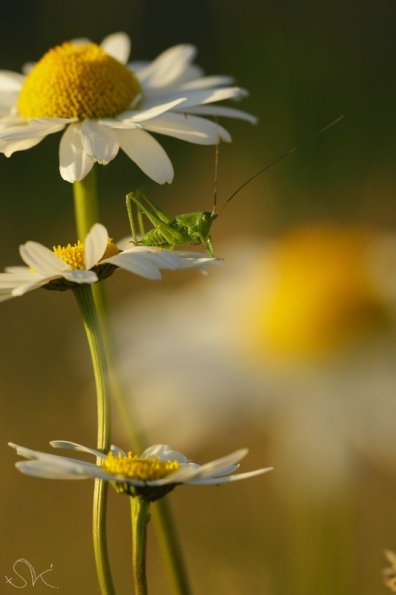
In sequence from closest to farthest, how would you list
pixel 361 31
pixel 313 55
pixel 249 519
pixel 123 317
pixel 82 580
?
pixel 123 317 → pixel 82 580 → pixel 249 519 → pixel 313 55 → pixel 361 31

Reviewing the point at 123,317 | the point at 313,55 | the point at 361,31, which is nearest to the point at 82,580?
the point at 123,317

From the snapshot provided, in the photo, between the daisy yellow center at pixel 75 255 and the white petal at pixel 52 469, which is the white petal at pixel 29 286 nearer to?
the daisy yellow center at pixel 75 255

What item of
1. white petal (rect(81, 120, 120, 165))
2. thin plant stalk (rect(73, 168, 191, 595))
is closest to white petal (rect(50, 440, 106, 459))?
thin plant stalk (rect(73, 168, 191, 595))

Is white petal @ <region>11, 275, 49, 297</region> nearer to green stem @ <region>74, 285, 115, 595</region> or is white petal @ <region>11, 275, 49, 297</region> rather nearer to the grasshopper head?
green stem @ <region>74, 285, 115, 595</region>

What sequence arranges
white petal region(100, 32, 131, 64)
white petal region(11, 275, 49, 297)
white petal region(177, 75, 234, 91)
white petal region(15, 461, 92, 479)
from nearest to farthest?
white petal region(15, 461, 92, 479) → white petal region(11, 275, 49, 297) → white petal region(177, 75, 234, 91) → white petal region(100, 32, 131, 64)

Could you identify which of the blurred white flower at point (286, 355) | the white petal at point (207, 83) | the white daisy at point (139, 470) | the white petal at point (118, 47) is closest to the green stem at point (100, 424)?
the white daisy at point (139, 470)

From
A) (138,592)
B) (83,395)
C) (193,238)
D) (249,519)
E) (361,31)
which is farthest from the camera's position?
(361,31)

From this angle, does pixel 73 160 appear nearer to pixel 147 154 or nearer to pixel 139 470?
pixel 147 154

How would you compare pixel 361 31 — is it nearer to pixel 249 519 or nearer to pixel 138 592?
pixel 249 519
